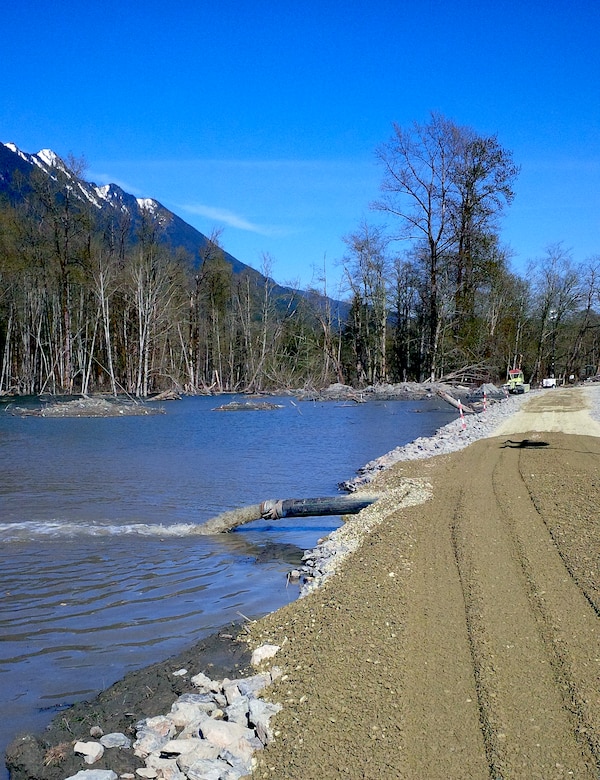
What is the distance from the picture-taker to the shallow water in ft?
18.0

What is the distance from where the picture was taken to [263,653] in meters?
4.91

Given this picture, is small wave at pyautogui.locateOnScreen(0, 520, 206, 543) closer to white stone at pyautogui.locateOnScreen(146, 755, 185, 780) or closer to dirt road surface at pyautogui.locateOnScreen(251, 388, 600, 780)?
dirt road surface at pyautogui.locateOnScreen(251, 388, 600, 780)

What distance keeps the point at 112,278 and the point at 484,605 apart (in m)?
46.8

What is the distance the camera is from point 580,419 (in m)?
20.9

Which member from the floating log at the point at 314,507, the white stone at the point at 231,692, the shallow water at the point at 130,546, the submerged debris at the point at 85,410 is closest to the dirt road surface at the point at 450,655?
the white stone at the point at 231,692

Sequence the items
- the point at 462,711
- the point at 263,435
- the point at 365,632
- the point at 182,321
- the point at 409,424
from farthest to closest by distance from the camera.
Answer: the point at 182,321, the point at 409,424, the point at 263,435, the point at 365,632, the point at 462,711

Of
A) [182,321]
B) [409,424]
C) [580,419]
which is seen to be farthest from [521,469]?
[182,321]

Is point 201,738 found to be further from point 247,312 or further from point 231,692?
point 247,312

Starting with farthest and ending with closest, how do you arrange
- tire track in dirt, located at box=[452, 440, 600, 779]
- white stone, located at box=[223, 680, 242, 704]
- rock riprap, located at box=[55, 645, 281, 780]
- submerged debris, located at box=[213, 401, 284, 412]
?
submerged debris, located at box=[213, 401, 284, 412]
white stone, located at box=[223, 680, 242, 704]
rock riprap, located at box=[55, 645, 281, 780]
tire track in dirt, located at box=[452, 440, 600, 779]

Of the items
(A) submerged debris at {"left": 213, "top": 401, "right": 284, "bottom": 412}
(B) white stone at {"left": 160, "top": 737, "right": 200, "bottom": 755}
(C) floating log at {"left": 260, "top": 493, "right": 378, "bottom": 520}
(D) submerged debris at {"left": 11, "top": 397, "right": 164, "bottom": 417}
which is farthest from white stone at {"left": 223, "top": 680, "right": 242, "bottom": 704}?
(A) submerged debris at {"left": 213, "top": 401, "right": 284, "bottom": 412}

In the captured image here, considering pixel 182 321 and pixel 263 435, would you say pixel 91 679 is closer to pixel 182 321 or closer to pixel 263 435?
pixel 263 435

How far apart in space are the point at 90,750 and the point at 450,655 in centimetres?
249

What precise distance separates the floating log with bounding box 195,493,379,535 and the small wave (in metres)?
0.36

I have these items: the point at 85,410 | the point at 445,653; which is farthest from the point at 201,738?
the point at 85,410
